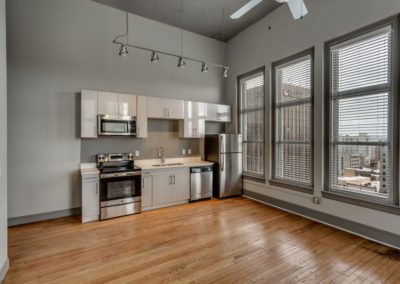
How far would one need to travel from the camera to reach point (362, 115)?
10.1 feet

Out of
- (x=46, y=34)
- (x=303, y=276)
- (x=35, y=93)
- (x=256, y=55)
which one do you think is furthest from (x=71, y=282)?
(x=256, y=55)

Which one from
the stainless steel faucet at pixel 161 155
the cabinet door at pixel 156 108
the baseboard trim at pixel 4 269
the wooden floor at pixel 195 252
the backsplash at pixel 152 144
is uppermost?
the cabinet door at pixel 156 108

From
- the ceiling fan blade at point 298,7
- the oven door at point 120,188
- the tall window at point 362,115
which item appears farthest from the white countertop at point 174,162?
the ceiling fan blade at point 298,7

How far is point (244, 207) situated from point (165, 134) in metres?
2.39

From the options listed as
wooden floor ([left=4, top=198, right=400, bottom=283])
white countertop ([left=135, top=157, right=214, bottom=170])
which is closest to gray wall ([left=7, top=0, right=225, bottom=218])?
white countertop ([left=135, top=157, right=214, bottom=170])

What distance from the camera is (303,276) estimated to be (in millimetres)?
2170

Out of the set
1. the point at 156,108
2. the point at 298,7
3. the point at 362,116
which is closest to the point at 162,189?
the point at 156,108

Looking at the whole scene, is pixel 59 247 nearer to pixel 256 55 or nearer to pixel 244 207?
pixel 244 207

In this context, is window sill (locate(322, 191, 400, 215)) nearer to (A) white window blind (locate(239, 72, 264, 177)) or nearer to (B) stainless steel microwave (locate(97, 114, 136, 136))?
(A) white window blind (locate(239, 72, 264, 177))

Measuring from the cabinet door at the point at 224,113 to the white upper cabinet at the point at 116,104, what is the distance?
218 cm

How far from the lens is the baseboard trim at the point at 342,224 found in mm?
2760

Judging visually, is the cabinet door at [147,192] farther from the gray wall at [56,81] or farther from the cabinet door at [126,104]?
the cabinet door at [126,104]

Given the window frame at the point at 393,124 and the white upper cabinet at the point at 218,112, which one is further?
the white upper cabinet at the point at 218,112

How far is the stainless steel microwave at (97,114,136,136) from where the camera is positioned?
387 centimetres
